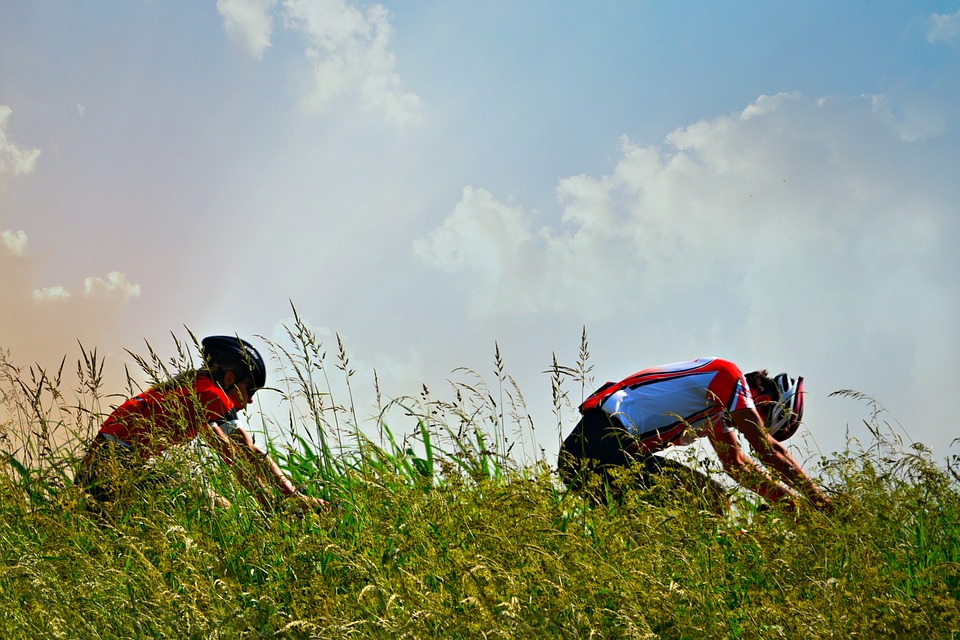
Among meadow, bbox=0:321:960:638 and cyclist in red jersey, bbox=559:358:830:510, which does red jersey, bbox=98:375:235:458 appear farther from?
cyclist in red jersey, bbox=559:358:830:510

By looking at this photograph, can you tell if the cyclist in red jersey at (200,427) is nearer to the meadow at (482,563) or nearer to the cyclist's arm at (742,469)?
the meadow at (482,563)

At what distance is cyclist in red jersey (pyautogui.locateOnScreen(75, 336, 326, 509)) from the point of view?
4.11 m

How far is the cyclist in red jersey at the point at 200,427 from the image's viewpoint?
13.5 feet

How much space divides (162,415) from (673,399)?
2566 mm

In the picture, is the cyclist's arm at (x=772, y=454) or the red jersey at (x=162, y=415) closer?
the cyclist's arm at (x=772, y=454)

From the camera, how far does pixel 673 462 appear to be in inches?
172

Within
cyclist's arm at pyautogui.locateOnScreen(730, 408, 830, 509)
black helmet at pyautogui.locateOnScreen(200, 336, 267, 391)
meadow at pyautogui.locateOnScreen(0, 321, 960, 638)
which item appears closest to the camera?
meadow at pyautogui.locateOnScreen(0, 321, 960, 638)

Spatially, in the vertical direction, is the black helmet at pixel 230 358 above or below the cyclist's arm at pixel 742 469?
above

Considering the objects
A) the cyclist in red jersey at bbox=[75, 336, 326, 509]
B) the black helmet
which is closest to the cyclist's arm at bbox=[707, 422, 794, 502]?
the cyclist in red jersey at bbox=[75, 336, 326, 509]

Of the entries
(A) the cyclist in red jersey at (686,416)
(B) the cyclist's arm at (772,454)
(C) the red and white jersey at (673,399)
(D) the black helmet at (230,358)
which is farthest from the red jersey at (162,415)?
(B) the cyclist's arm at (772,454)

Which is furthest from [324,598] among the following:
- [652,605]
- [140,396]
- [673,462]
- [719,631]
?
[140,396]

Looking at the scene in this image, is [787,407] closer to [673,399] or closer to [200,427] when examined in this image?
[673,399]

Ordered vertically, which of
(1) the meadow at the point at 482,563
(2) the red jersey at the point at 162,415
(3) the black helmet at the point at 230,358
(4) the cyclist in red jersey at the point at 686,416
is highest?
(3) the black helmet at the point at 230,358

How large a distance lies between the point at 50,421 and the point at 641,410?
3.16 metres
